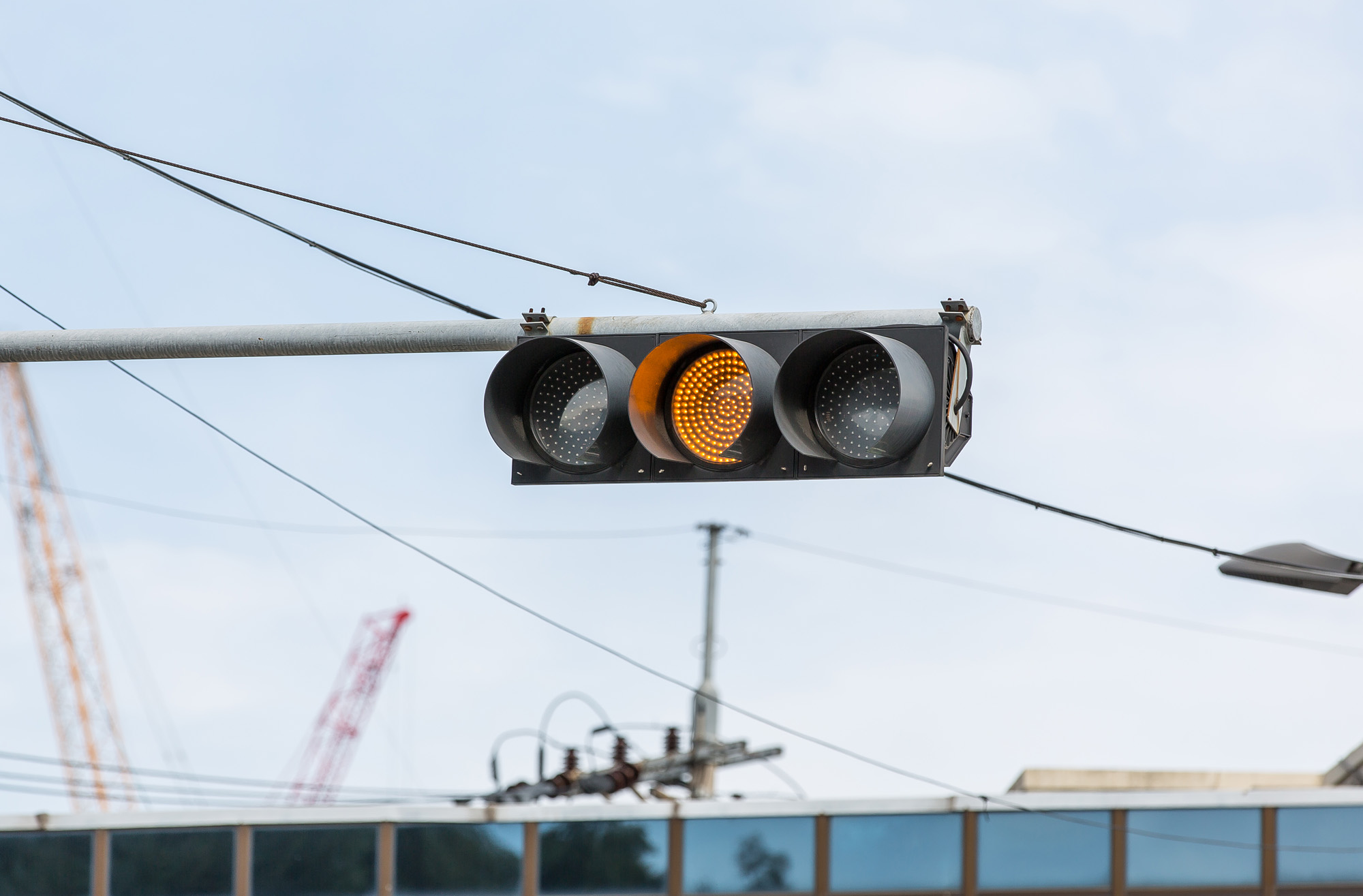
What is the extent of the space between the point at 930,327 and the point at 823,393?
0.35m

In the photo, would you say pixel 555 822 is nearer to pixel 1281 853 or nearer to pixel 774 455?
pixel 1281 853

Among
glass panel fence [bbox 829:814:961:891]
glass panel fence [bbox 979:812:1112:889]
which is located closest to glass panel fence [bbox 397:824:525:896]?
glass panel fence [bbox 829:814:961:891]

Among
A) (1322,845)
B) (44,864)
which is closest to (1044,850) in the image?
(1322,845)

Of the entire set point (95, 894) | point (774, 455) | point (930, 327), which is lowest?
point (95, 894)

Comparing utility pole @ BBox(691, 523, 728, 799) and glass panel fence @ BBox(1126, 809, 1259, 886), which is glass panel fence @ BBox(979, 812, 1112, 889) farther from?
utility pole @ BBox(691, 523, 728, 799)

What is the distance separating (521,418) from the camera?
16.1ft

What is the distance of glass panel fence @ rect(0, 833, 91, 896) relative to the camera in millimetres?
20219

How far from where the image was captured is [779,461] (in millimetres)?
4520

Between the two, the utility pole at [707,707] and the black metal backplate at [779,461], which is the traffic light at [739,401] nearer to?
the black metal backplate at [779,461]

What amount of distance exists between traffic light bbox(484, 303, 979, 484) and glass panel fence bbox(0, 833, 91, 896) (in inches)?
699

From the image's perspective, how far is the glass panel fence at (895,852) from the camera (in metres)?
20.7

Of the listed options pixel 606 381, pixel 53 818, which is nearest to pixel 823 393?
pixel 606 381

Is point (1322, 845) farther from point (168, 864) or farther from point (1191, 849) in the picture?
point (168, 864)

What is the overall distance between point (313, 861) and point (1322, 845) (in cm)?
1290
